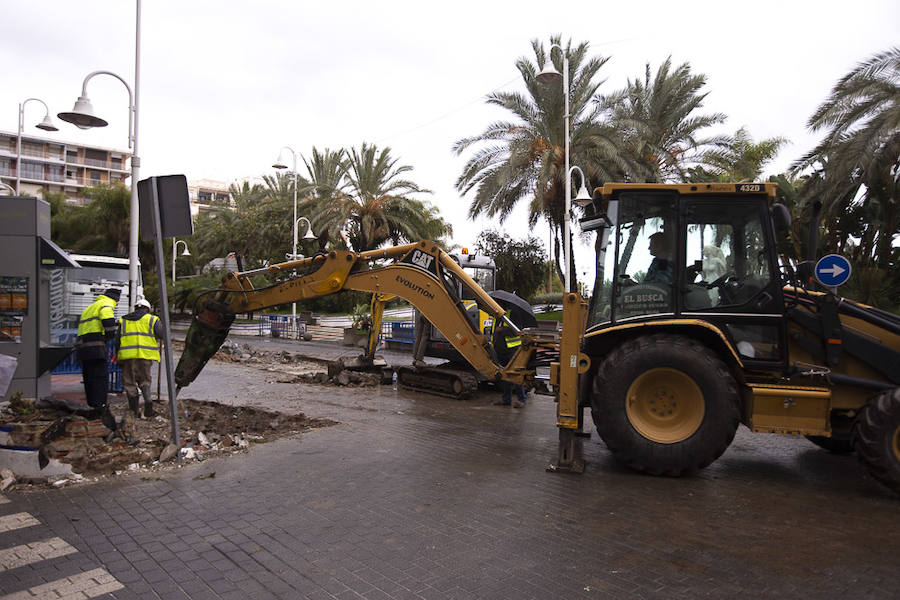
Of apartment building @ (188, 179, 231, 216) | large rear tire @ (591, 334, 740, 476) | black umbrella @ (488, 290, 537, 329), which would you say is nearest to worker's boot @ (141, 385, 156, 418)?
black umbrella @ (488, 290, 537, 329)

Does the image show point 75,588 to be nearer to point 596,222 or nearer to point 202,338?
point 202,338

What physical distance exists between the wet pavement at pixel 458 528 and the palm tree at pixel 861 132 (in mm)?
10602

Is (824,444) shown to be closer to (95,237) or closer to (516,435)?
(516,435)

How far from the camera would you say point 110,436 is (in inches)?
268

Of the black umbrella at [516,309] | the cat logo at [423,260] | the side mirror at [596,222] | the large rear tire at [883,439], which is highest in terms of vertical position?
the side mirror at [596,222]

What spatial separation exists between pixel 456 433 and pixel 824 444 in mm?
4411

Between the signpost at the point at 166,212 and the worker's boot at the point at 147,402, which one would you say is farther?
the worker's boot at the point at 147,402

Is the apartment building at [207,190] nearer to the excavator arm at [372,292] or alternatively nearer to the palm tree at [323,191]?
the palm tree at [323,191]

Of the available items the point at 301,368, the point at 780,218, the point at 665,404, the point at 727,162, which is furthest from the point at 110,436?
the point at 727,162

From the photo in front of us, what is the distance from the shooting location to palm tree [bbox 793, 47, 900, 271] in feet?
48.2

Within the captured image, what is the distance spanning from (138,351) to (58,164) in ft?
302

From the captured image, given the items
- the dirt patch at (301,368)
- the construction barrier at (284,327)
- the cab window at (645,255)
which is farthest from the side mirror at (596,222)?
the construction barrier at (284,327)

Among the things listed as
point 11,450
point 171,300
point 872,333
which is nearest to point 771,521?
point 872,333

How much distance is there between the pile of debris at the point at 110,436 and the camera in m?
5.95
